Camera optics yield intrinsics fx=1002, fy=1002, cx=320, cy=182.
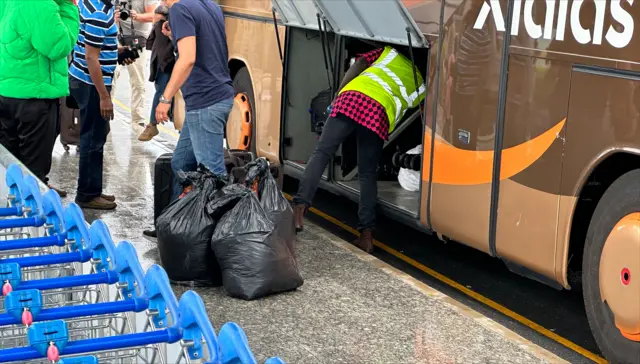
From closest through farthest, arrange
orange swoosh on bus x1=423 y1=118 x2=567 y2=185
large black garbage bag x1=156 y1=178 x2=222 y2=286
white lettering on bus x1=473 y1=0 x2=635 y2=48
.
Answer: white lettering on bus x1=473 y1=0 x2=635 y2=48 < orange swoosh on bus x1=423 y1=118 x2=567 y2=185 < large black garbage bag x1=156 y1=178 x2=222 y2=286

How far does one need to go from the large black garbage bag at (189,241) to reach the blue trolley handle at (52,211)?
224 cm

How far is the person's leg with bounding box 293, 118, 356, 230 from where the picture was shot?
718cm

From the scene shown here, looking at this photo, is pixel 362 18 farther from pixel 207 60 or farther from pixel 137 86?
pixel 137 86

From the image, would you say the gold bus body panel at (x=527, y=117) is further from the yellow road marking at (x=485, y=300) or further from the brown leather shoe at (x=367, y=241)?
the brown leather shoe at (x=367, y=241)

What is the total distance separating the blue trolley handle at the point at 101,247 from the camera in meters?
3.28

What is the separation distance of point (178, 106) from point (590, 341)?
606 cm

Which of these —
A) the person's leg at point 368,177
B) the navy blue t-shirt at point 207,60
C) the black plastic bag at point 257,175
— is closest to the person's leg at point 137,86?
the navy blue t-shirt at point 207,60

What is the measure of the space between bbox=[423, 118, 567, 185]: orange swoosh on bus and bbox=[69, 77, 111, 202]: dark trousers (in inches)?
117

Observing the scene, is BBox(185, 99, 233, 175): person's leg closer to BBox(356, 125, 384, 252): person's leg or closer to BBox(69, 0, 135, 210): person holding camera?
BBox(356, 125, 384, 252): person's leg

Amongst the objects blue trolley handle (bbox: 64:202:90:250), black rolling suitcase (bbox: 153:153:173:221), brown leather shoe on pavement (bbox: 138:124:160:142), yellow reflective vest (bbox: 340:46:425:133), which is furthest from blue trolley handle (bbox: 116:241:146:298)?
brown leather shoe on pavement (bbox: 138:124:160:142)

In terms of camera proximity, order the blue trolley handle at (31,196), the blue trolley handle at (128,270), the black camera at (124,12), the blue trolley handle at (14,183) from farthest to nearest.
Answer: the black camera at (124,12)
the blue trolley handle at (14,183)
the blue trolley handle at (31,196)
the blue trolley handle at (128,270)

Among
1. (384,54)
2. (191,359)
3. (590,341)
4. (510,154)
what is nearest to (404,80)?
(384,54)

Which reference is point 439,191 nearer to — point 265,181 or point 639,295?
point 265,181

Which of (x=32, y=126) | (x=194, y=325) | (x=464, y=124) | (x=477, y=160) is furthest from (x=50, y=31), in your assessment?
(x=194, y=325)
